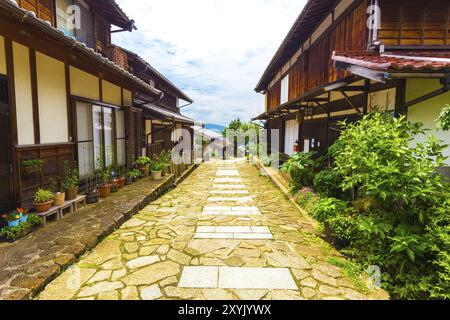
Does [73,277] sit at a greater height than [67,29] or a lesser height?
lesser

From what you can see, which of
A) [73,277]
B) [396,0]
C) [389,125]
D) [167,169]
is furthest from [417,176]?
[167,169]

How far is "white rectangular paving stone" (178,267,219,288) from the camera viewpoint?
351 centimetres

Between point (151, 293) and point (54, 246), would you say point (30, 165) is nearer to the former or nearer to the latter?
point (54, 246)

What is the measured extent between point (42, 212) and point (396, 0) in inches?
373

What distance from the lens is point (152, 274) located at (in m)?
3.79

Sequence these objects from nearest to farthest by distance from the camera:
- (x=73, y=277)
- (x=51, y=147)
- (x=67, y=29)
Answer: (x=73, y=277) < (x=51, y=147) < (x=67, y=29)

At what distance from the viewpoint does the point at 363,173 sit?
3.83 meters

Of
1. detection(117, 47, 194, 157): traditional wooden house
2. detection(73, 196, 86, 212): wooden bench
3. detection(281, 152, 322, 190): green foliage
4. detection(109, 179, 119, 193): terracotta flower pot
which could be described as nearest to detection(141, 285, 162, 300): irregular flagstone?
detection(73, 196, 86, 212): wooden bench

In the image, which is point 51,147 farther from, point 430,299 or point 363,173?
point 430,299

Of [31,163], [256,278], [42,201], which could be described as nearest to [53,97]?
[31,163]

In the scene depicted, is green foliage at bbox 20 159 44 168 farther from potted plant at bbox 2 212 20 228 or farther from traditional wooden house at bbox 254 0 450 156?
traditional wooden house at bbox 254 0 450 156

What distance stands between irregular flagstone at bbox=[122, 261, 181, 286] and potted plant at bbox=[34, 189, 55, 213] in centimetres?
288

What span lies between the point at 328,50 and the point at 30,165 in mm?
9216
